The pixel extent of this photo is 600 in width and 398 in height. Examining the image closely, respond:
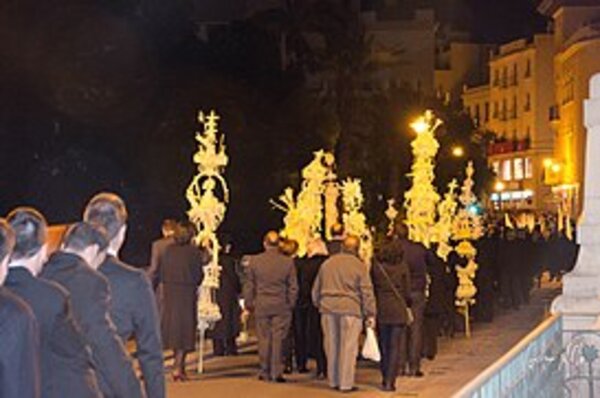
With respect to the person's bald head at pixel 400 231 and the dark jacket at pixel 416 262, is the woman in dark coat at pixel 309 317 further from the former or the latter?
the dark jacket at pixel 416 262

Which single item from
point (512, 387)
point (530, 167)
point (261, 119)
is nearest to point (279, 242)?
point (512, 387)

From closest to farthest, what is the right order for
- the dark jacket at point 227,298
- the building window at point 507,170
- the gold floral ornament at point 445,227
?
1. the dark jacket at point 227,298
2. the gold floral ornament at point 445,227
3. the building window at point 507,170

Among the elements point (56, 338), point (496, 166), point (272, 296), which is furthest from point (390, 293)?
point (496, 166)

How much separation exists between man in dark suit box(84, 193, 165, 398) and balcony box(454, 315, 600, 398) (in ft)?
6.99

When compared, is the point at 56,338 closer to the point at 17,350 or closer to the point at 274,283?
the point at 17,350

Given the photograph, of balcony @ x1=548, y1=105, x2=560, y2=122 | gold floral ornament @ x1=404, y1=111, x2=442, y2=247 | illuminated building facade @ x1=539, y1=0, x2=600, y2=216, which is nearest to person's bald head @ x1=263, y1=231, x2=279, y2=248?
gold floral ornament @ x1=404, y1=111, x2=442, y2=247

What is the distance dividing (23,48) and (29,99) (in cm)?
147

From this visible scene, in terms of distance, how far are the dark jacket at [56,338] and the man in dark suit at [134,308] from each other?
1.20 metres

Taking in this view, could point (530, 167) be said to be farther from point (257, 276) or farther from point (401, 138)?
point (257, 276)

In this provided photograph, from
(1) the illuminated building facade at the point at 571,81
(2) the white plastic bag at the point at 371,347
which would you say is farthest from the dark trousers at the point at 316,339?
(1) the illuminated building facade at the point at 571,81

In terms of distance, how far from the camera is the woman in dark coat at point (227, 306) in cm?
1933

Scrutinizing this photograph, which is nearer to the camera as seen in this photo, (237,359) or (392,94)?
(237,359)

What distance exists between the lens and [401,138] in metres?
76.1

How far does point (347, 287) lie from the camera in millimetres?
15258
